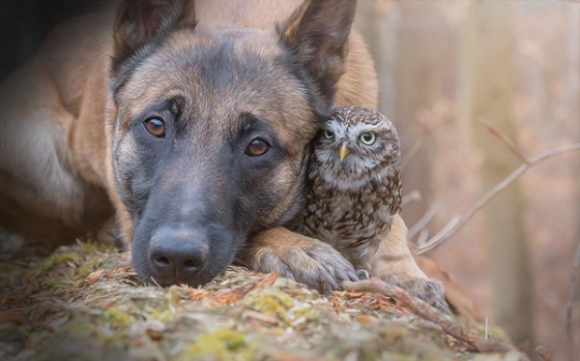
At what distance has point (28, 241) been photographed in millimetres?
6012

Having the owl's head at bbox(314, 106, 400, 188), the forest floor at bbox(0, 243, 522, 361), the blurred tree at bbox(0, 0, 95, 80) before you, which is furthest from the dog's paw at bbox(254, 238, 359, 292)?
the blurred tree at bbox(0, 0, 95, 80)

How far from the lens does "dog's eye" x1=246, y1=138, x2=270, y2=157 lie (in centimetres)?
393

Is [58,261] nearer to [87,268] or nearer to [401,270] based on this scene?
[87,268]

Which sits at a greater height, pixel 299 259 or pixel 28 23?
pixel 28 23

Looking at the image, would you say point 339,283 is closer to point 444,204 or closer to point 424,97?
point 424,97

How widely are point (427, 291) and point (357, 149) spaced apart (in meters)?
0.85

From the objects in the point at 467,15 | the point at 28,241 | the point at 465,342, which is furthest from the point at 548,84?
the point at 465,342

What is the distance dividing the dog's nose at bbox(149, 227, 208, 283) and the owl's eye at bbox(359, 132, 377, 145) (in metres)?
1.11

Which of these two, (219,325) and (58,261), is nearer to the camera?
(219,325)

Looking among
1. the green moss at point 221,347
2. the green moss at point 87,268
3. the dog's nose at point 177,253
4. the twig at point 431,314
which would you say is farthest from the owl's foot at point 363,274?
the green moss at point 87,268

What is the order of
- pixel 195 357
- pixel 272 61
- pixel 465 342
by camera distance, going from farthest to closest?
pixel 272 61 < pixel 465 342 < pixel 195 357

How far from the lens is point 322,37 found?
4.42 m

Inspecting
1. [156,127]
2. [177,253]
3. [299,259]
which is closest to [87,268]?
[156,127]

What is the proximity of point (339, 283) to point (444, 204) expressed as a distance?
13.7 meters
